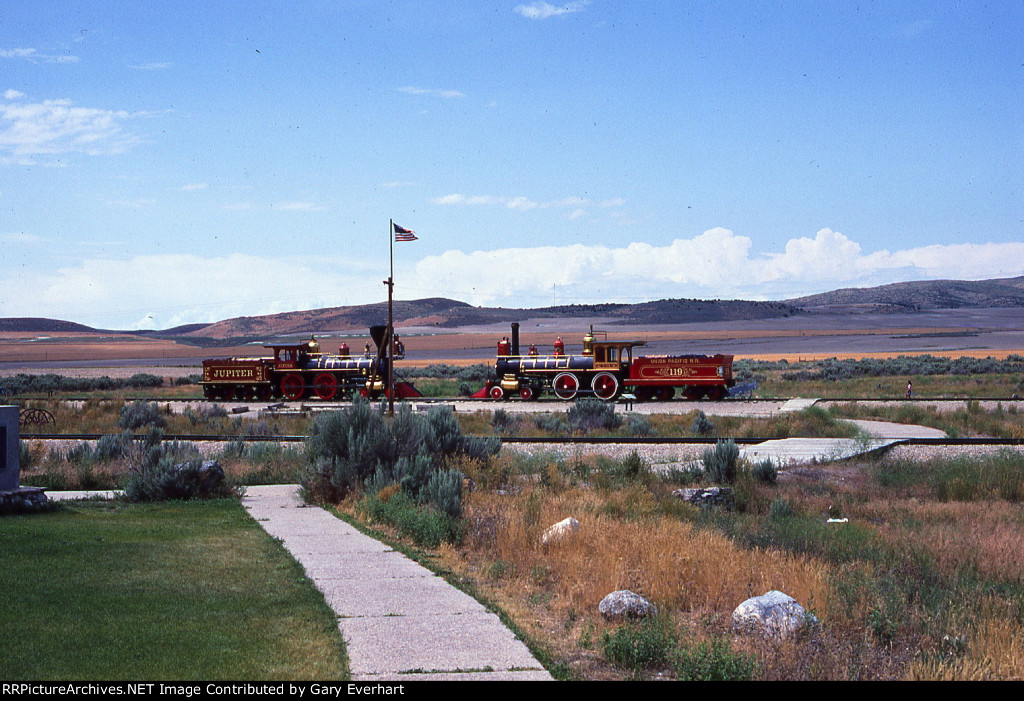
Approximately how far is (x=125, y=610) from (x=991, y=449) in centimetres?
1970

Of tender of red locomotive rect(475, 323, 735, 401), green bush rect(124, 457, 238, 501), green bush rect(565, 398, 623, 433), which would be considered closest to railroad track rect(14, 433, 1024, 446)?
green bush rect(565, 398, 623, 433)

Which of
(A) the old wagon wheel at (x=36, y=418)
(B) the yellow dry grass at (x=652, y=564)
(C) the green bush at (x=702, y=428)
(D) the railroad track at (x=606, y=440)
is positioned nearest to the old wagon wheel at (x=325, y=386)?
(A) the old wagon wheel at (x=36, y=418)

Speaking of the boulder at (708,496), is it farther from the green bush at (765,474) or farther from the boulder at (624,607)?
the boulder at (624,607)

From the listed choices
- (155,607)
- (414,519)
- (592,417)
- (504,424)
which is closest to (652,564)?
(414,519)

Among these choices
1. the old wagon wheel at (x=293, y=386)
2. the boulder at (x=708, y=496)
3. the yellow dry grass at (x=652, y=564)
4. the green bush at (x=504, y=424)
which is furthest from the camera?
the old wagon wheel at (x=293, y=386)

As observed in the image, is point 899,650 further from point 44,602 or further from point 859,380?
point 859,380

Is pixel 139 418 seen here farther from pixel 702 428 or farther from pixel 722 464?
pixel 722 464

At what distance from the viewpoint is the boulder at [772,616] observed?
7.77m

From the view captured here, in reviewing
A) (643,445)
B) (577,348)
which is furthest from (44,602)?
(577,348)

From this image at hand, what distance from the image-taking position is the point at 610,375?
42.9 meters

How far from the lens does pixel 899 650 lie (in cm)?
780

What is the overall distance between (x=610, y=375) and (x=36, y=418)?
2278 cm

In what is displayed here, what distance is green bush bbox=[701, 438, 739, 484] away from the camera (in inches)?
714

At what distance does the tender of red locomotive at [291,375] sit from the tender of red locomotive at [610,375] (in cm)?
695
